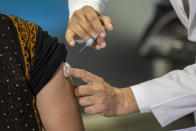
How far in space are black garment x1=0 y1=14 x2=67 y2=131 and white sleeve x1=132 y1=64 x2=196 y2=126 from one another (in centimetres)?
48

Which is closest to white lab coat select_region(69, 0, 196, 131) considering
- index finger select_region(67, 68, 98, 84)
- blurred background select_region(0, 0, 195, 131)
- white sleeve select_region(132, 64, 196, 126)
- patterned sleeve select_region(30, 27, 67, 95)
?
white sleeve select_region(132, 64, 196, 126)

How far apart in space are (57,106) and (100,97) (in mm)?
250

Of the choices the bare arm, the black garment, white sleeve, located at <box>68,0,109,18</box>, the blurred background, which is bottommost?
the blurred background

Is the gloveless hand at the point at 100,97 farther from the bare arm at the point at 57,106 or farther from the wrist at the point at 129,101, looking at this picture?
the bare arm at the point at 57,106

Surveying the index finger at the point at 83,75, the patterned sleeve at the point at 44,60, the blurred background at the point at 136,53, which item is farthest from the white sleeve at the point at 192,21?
the blurred background at the point at 136,53

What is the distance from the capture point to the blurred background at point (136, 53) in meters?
2.41

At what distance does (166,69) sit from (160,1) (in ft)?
1.96

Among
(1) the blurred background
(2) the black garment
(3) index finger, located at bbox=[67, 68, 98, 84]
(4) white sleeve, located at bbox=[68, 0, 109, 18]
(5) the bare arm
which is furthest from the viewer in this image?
(1) the blurred background

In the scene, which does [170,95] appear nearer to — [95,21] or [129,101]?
[129,101]

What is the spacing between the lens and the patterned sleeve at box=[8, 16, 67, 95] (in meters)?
0.95

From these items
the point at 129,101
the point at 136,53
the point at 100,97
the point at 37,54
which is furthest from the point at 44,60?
the point at 136,53

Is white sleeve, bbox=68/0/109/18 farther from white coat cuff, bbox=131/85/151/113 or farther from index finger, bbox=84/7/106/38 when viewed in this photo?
white coat cuff, bbox=131/85/151/113

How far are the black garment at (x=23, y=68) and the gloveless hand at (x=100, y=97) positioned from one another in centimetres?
18

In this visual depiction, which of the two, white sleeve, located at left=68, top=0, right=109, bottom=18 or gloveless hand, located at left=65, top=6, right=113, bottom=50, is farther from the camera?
white sleeve, located at left=68, top=0, right=109, bottom=18
